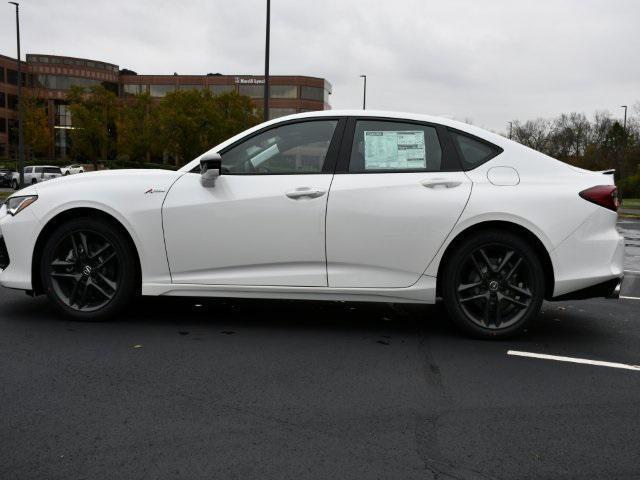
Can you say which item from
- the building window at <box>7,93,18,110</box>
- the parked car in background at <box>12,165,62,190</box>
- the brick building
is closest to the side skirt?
the parked car in background at <box>12,165,62,190</box>

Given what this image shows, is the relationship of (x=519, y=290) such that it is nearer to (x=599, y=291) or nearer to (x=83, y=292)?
(x=599, y=291)

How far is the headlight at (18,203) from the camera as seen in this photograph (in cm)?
516

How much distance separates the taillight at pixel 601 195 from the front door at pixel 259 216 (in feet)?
6.19

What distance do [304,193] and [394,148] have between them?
0.80 metres

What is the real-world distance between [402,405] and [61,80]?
92308mm

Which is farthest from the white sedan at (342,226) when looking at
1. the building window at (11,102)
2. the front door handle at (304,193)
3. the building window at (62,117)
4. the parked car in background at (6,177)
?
the building window at (11,102)

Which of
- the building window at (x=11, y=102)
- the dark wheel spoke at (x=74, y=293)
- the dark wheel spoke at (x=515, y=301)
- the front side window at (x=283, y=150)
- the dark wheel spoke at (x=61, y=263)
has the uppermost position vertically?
the building window at (x=11, y=102)

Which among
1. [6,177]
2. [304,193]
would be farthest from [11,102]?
[304,193]

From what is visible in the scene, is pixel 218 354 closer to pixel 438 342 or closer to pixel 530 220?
pixel 438 342

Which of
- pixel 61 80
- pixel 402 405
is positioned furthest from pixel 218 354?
pixel 61 80

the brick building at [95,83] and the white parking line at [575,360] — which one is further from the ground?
the brick building at [95,83]

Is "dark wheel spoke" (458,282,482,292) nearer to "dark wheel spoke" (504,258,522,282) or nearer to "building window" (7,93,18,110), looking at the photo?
"dark wheel spoke" (504,258,522,282)

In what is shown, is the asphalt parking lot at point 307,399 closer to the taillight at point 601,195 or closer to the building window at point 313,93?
the taillight at point 601,195

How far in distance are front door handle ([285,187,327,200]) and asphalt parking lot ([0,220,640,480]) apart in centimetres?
105
